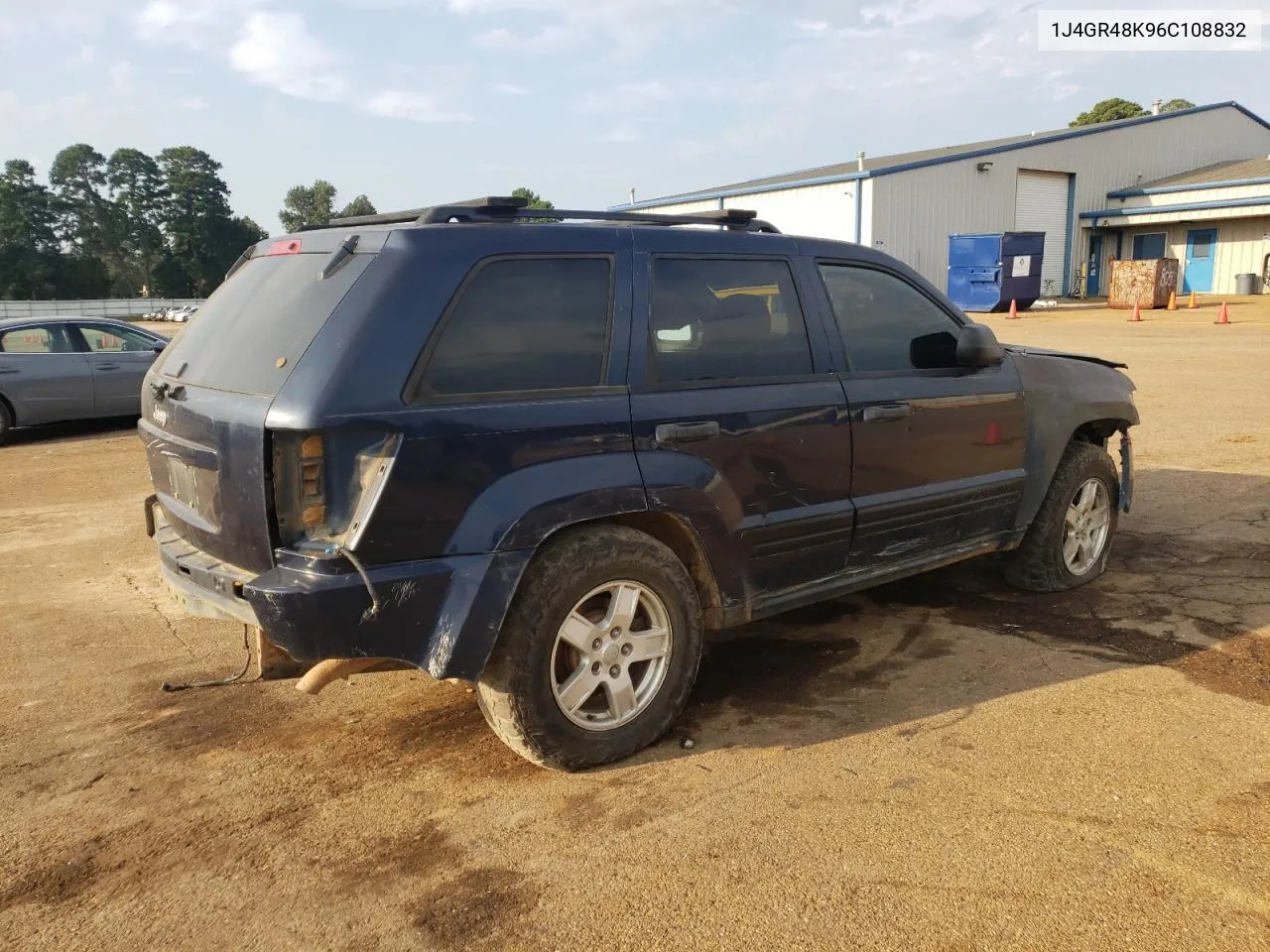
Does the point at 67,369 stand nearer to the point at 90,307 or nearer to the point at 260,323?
the point at 260,323

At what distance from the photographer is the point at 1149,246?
3997 centimetres

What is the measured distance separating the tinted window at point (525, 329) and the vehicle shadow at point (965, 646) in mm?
1428

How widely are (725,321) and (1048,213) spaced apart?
40.1 metres

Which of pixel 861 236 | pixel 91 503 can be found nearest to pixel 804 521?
pixel 91 503

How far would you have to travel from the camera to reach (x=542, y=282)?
337cm

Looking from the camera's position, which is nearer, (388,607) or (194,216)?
(388,607)

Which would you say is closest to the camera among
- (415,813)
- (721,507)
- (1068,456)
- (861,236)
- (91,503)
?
(415,813)

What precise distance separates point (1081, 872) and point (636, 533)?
1695 mm

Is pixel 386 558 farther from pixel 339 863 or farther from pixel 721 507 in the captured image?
pixel 721 507

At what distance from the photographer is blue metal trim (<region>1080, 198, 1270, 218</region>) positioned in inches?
1377

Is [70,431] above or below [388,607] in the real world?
below

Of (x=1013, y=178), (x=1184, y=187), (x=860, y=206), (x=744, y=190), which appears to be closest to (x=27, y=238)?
(x=744, y=190)

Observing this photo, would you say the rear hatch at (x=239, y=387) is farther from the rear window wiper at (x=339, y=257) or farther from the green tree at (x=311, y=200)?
the green tree at (x=311, y=200)

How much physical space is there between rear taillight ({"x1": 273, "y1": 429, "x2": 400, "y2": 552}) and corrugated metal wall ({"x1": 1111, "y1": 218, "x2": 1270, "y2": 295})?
39674 mm
